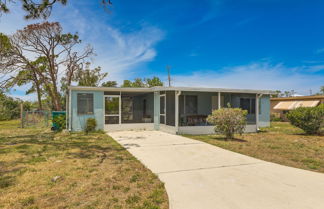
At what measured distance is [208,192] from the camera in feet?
10.7

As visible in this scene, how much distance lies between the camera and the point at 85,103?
1112 cm

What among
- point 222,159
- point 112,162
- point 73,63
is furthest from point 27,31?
point 222,159

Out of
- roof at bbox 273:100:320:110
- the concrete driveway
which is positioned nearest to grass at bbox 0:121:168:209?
the concrete driveway

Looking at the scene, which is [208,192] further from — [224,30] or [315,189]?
[224,30]

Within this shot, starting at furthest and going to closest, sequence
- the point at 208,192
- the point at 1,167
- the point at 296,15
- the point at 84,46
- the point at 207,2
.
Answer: the point at 84,46 < the point at 296,15 < the point at 207,2 < the point at 1,167 < the point at 208,192

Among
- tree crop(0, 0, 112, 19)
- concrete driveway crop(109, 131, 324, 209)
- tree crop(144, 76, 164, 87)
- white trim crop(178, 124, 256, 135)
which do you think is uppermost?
tree crop(144, 76, 164, 87)

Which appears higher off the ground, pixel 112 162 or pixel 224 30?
pixel 224 30

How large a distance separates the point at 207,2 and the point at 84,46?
15566 mm

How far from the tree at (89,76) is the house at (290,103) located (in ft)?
75.1

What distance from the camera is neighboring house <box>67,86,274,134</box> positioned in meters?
10.8

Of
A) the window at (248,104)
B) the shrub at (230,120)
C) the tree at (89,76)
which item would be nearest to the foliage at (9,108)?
the tree at (89,76)

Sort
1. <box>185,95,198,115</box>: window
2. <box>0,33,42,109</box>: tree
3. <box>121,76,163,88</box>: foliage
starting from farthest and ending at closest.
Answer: <box>121,76,163,88</box>: foliage, <box>0,33,42,109</box>: tree, <box>185,95,198,115</box>: window

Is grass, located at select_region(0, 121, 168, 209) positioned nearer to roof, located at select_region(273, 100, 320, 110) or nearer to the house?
the house

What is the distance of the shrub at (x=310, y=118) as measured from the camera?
33.7 ft
